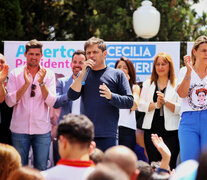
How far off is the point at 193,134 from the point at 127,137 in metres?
1.48

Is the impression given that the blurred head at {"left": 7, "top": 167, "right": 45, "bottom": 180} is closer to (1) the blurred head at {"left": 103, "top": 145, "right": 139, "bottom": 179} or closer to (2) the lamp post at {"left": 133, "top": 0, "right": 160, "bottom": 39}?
(1) the blurred head at {"left": 103, "top": 145, "right": 139, "bottom": 179}

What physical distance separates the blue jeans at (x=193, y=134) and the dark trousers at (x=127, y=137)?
135 cm

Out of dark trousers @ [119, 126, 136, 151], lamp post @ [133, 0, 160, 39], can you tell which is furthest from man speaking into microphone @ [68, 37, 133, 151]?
lamp post @ [133, 0, 160, 39]

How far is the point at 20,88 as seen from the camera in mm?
5270

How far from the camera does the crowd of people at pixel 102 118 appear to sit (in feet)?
8.52

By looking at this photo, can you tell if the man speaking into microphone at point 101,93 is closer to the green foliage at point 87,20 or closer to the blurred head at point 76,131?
the blurred head at point 76,131

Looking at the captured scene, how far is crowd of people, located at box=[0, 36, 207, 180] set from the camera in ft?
8.52

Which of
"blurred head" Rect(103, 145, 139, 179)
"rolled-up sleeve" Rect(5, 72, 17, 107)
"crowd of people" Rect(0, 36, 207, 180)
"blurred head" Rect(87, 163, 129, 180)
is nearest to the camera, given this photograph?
"blurred head" Rect(87, 163, 129, 180)

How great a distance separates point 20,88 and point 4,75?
268mm

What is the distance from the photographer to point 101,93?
436 cm

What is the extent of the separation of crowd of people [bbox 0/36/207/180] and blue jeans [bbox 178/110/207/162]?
0.03ft

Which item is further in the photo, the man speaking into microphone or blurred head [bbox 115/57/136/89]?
blurred head [bbox 115/57/136/89]

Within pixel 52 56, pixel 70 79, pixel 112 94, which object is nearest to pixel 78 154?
pixel 112 94

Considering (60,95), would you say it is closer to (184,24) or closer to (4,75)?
(4,75)
